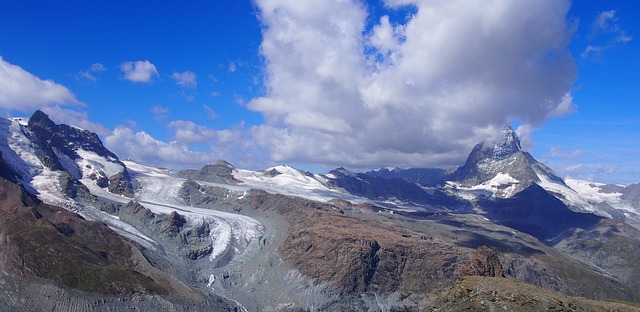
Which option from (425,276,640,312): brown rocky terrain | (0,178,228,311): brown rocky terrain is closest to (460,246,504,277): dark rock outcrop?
(425,276,640,312): brown rocky terrain

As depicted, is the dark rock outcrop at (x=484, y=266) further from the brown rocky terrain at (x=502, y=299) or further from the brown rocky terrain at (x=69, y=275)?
the brown rocky terrain at (x=69, y=275)

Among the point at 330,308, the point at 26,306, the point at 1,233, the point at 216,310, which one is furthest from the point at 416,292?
the point at 1,233

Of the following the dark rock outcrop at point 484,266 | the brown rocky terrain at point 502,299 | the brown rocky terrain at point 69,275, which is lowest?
the brown rocky terrain at point 69,275

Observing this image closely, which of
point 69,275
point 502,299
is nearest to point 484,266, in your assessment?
point 502,299

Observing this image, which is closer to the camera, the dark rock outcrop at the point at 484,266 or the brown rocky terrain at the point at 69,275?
the dark rock outcrop at the point at 484,266

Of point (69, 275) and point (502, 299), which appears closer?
point (502, 299)

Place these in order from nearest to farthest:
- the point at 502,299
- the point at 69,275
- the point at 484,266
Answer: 1. the point at 502,299
2. the point at 484,266
3. the point at 69,275

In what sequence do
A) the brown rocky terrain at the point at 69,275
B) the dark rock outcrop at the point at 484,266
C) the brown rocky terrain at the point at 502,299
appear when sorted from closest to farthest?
the brown rocky terrain at the point at 502,299, the dark rock outcrop at the point at 484,266, the brown rocky terrain at the point at 69,275

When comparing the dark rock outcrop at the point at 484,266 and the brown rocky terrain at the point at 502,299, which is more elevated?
the dark rock outcrop at the point at 484,266

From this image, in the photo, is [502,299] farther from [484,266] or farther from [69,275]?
[69,275]

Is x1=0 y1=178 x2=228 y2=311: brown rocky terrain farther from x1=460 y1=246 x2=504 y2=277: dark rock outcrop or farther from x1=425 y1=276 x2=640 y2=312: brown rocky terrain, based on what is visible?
x1=425 y1=276 x2=640 y2=312: brown rocky terrain

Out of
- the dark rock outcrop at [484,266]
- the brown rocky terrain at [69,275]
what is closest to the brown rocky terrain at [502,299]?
the dark rock outcrop at [484,266]
